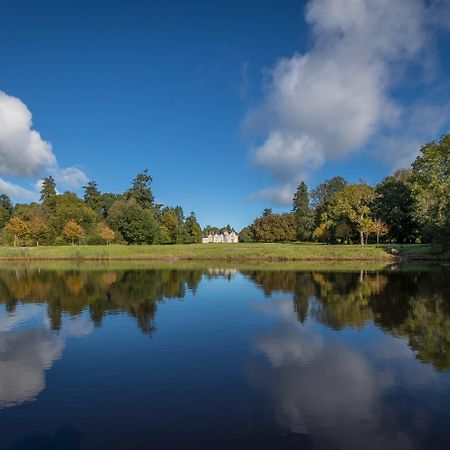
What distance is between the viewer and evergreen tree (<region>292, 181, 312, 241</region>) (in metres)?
125

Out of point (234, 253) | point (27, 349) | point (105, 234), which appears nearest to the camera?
point (27, 349)

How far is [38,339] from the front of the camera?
60.6 feet

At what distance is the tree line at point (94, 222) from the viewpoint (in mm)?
100625

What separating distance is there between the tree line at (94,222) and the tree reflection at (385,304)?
6291cm

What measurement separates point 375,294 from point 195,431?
24598 mm

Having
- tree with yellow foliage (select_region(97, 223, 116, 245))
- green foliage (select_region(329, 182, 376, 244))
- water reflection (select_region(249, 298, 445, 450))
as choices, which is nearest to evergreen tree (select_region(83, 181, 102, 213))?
tree with yellow foliage (select_region(97, 223, 116, 245))

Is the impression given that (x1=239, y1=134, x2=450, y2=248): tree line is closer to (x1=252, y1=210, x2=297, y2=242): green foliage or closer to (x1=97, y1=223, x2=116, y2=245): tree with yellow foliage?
(x1=252, y1=210, x2=297, y2=242): green foliage

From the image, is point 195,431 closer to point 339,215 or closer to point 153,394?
point 153,394

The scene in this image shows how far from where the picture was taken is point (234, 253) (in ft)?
257

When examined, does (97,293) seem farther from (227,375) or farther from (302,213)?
(302,213)

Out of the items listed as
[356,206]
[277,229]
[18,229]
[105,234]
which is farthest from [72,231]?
[356,206]

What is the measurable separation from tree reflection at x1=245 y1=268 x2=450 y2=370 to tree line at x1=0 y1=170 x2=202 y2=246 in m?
62.9

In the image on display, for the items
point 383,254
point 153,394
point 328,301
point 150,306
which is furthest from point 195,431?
point 383,254

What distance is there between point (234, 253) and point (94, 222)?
219 feet
